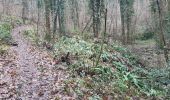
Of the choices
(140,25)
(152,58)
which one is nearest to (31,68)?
(152,58)

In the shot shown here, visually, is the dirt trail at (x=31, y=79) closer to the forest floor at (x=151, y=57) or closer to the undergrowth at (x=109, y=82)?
the undergrowth at (x=109, y=82)

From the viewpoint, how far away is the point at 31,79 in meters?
12.3

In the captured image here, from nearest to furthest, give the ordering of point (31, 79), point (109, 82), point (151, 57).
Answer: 1. point (31, 79)
2. point (109, 82)
3. point (151, 57)

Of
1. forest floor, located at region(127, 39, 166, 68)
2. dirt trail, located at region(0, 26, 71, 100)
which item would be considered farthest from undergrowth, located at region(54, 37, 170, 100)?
forest floor, located at region(127, 39, 166, 68)

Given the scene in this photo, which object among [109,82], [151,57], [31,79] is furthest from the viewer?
[151,57]

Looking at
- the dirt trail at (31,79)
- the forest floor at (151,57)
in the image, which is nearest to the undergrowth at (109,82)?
the dirt trail at (31,79)

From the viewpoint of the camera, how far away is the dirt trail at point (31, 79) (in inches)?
414

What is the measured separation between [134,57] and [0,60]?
952 centimetres

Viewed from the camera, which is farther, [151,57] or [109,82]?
[151,57]

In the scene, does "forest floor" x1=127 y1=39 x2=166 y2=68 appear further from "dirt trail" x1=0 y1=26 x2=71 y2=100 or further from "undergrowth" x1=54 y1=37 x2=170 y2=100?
"dirt trail" x1=0 y1=26 x2=71 y2=100

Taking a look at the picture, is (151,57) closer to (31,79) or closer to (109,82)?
(109,82)

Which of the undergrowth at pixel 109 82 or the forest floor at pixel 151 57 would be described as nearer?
the undergrowth at pixel 109 82

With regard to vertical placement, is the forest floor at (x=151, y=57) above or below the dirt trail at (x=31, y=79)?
below

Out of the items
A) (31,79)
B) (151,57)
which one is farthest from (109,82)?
(151,57)
